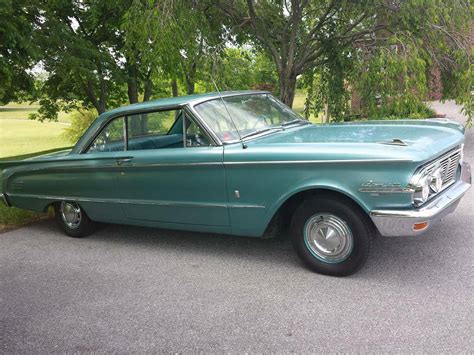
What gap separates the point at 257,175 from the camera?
12.4 feet

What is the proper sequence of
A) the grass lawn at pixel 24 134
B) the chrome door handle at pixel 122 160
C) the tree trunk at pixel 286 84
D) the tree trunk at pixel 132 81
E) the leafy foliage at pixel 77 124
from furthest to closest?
the grass lawn at pixel 24 134, the leafy foliage at pixel 77 124, the tree trunk at pixel 132 81, the tree trunk at pixel 286 84, the chrome door handle at pixel 122 160

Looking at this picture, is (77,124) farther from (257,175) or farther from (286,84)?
(257,175)

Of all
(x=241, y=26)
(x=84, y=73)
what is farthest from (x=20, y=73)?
(x=241, y=26)

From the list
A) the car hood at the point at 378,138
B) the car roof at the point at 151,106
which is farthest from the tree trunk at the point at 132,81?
the car hood at the point at 378,138

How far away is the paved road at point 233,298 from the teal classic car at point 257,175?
335 millimetres

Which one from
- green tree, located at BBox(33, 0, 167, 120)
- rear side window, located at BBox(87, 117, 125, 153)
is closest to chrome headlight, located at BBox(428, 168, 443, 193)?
rear side window, located at BBox(87, 117, 125, 153)

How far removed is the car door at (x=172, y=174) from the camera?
13.2ft

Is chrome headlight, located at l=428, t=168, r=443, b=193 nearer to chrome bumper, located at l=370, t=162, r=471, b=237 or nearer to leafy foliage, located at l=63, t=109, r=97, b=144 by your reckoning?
chrome bumper, located at l=370, t=162, r=471, b=237

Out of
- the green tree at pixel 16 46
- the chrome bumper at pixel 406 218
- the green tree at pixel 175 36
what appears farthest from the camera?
the green tree at pixel 16 46

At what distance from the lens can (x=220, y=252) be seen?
4.44 metres

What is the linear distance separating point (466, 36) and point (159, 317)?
8.41 m

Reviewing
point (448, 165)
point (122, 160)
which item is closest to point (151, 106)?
point (122, 160)

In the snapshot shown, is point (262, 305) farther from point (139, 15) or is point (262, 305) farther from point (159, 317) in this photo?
point (139, 15)

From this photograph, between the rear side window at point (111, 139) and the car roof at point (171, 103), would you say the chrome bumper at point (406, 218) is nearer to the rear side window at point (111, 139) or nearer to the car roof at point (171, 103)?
the car roof at point (171, 103)
